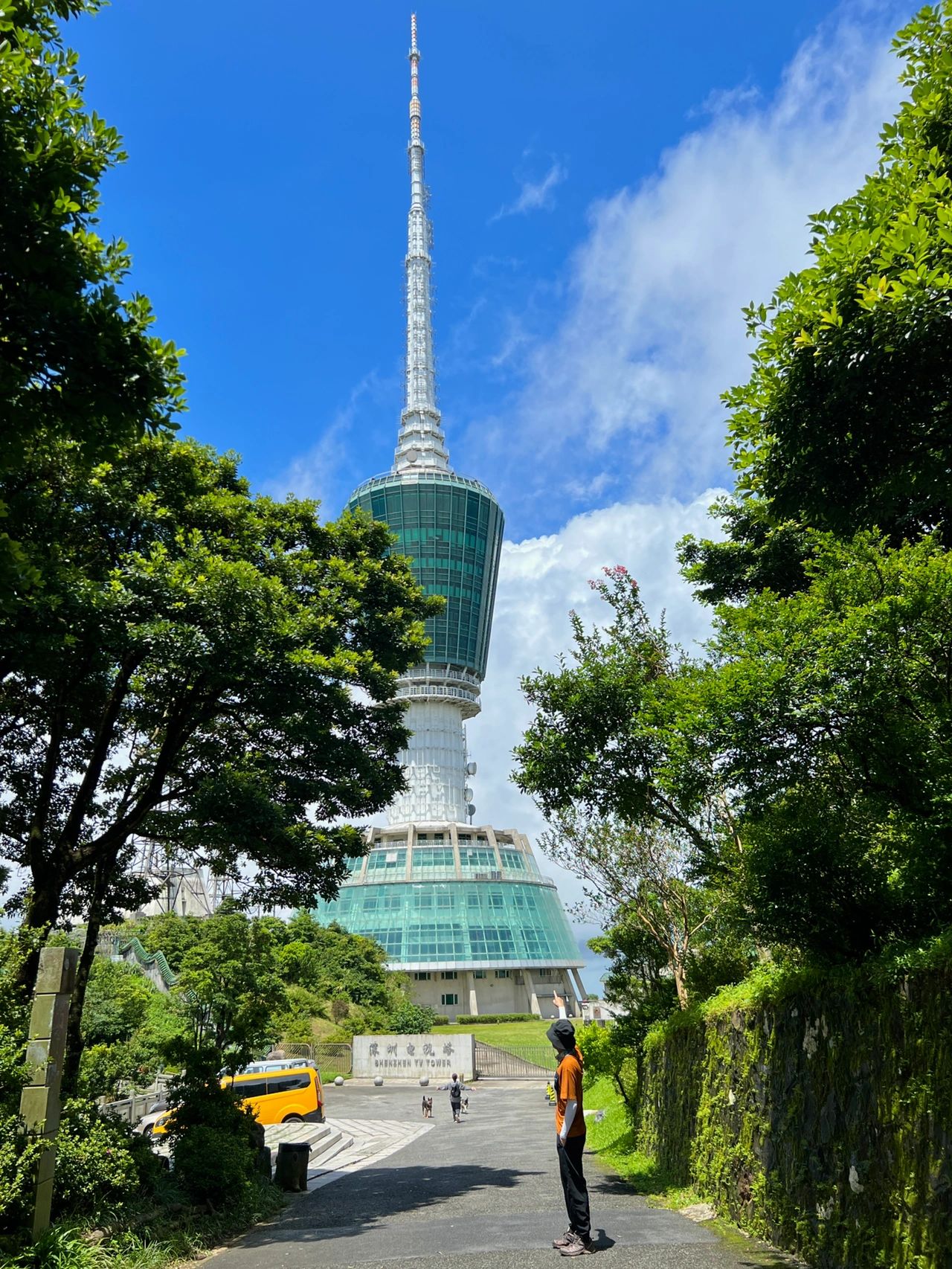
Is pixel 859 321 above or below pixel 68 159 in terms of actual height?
below

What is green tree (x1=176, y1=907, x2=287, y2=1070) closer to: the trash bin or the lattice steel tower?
the trash bin

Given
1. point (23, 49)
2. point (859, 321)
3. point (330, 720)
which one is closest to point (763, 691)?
point (859, 321)

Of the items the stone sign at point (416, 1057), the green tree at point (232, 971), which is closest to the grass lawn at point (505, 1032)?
the stone sign at point (416, 1057)

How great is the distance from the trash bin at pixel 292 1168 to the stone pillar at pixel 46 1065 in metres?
6.68

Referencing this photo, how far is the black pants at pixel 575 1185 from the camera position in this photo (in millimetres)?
7301

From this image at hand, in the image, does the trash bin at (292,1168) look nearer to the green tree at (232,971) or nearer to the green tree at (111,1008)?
the green tree at (232,971)

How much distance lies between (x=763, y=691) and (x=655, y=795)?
519 cm

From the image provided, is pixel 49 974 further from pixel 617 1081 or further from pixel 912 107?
pixel 617 1081

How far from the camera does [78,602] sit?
10.5 m

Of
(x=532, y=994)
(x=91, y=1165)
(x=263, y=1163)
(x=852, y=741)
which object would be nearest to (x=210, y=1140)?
(x=263, y=1163)

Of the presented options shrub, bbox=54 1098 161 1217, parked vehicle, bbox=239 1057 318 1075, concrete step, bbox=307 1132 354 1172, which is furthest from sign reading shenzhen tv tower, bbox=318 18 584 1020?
shrub, bbox=54 1098 161 1217

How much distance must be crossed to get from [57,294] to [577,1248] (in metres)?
8.12

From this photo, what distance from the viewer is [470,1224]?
980cm

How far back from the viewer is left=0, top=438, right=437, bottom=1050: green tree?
11.4m
